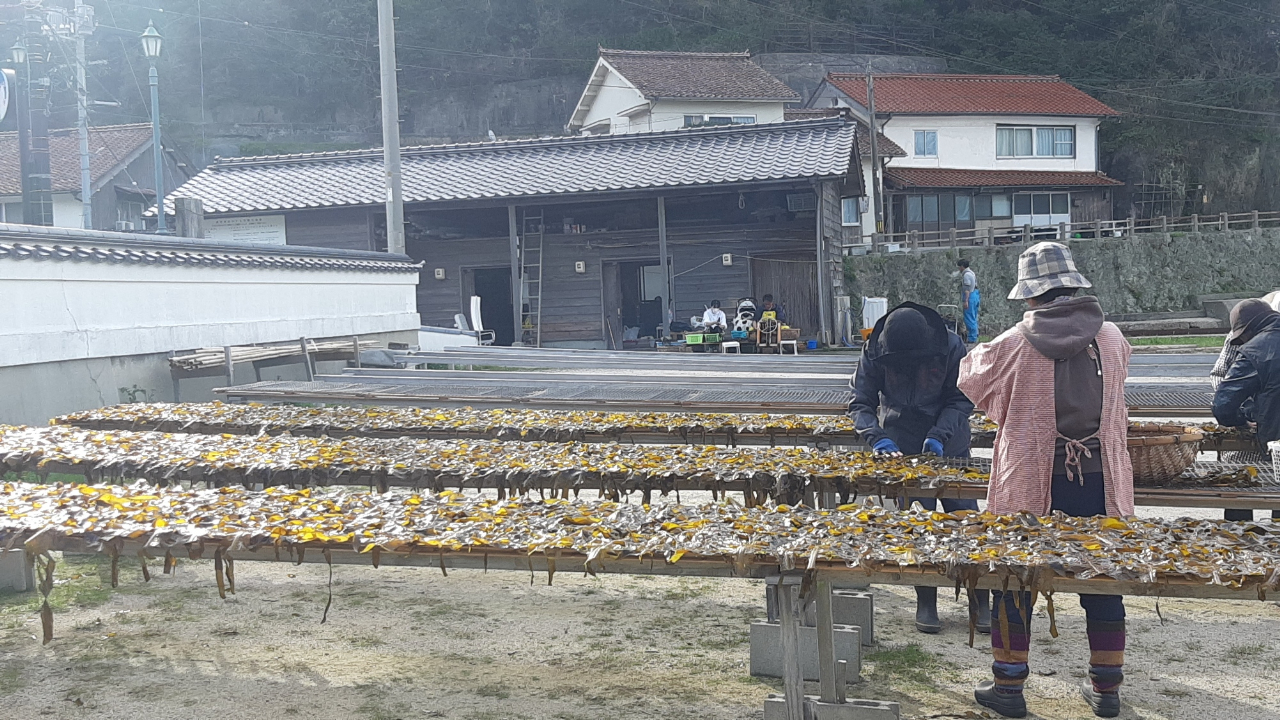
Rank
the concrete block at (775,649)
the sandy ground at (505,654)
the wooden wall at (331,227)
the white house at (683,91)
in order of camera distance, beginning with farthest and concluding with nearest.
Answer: the white house at (683,91) → the wooden wall at (331,227) → the concrete block at (775,649) → the sandy ground at (505,654)

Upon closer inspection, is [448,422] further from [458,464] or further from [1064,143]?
[1064,143]

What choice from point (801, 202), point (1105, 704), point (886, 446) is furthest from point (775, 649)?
point (801, 202)

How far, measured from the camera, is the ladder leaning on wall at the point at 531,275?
2081cm

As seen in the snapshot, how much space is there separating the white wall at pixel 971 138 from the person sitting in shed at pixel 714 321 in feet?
55.8

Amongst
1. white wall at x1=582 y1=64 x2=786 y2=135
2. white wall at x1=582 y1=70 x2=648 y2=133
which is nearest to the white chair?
white wall at x1=582 y1=64 x2=786 y2=135

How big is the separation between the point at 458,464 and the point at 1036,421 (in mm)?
2660

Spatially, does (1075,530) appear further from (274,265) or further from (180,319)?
(274,265)

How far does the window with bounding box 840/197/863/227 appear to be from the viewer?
30.1m

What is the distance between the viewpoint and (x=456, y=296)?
21.3 metres

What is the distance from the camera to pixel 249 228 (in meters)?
21.0

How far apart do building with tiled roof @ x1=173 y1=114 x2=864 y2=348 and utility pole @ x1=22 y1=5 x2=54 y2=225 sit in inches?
161

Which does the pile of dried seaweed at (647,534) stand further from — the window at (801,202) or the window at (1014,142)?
the window at (1014,142)

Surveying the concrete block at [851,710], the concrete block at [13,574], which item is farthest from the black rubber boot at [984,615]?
the concrete block at [13,574]

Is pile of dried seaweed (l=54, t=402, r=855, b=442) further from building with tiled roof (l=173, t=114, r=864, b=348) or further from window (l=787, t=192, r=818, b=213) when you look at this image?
window (l=787, t=192, r=818, b=213)
